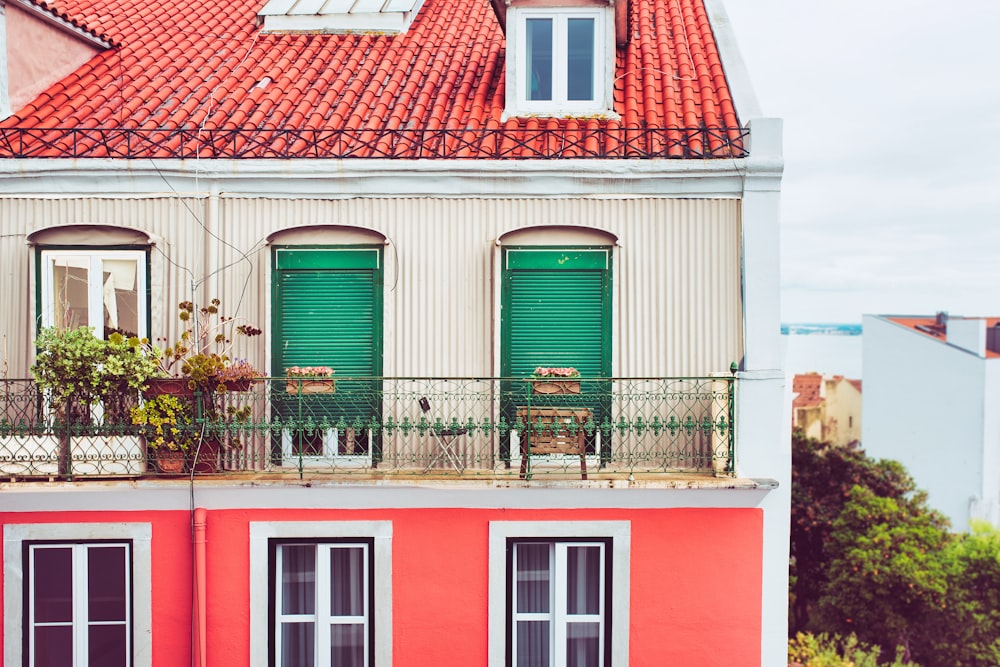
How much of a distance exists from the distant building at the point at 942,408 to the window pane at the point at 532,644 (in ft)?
130

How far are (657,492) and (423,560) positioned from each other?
8.77 feet

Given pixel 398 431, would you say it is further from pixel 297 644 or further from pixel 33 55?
pixel 33 55

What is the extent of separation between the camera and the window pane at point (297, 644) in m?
8.89

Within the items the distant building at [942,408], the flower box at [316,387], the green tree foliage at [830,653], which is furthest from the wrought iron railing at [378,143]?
the distant building at [942,408]

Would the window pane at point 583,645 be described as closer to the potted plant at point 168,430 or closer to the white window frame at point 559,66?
the potted plant at point 168,430

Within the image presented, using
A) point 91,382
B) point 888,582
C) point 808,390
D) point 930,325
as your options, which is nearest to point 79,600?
point 91,382

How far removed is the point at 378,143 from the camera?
9141 mm

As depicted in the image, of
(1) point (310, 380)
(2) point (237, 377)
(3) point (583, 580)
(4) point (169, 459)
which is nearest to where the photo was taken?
(2) point (237, 377)

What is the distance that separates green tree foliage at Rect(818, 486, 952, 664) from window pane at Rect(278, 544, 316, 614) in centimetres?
2031

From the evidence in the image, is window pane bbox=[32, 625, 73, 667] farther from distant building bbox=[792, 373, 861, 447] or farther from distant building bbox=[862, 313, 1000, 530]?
distant building bbox=[792, 373, 861, 447]

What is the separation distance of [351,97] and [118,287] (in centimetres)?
361

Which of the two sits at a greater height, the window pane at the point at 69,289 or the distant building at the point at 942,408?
the window pane at the point at 69,289

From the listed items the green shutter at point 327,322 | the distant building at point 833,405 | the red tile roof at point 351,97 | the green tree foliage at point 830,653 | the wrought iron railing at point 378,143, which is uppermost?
the red tile roof at point 351,97

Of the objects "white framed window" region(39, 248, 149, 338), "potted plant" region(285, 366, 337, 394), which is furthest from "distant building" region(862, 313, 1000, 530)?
"white framed window" region(39, 248, 149, 338)
